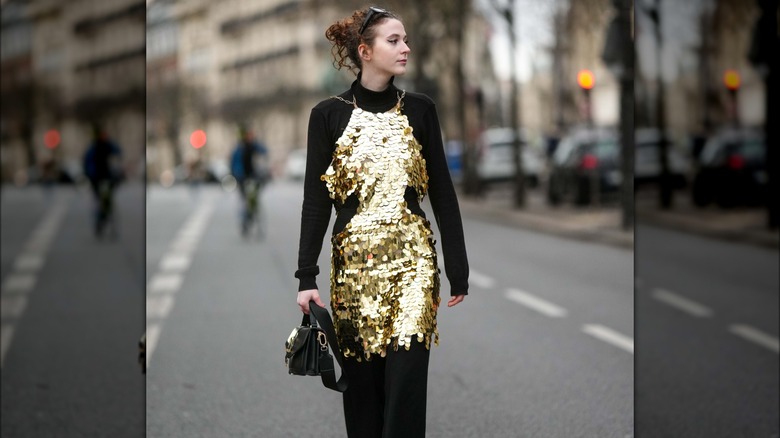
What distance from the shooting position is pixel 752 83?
60438 mm

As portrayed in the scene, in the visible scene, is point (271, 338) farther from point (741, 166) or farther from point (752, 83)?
point (752, 83)

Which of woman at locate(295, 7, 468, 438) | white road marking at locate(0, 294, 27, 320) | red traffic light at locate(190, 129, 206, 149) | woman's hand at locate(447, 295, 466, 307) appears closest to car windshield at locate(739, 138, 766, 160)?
white road marking at locate(0, 294, 27, 320)

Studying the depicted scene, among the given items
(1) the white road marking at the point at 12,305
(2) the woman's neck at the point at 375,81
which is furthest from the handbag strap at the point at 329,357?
(1) the white road marking at the point at 12,305

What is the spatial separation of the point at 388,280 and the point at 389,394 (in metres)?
0.30

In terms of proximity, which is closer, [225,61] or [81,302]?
[225,61]

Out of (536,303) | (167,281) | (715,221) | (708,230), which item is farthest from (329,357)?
(715,221)

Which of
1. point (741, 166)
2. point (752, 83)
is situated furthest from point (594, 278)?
point (752, 83)

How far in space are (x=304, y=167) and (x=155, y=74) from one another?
71 cm

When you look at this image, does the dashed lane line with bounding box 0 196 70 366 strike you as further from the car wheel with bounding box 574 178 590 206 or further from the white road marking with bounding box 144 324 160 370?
the car wheel with bounding box 574 178 590 206

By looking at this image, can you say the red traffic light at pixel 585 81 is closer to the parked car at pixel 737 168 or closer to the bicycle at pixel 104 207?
the parked car at pixel 737 168

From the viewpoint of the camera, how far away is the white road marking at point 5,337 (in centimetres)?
996

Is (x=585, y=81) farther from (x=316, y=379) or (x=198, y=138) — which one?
(x=316, y=379)

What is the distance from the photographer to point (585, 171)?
2892cm

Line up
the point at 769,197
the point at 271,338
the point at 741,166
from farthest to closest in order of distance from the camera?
1. the point at 741,166
2. the point at 769,197
3. the point at 271,338
